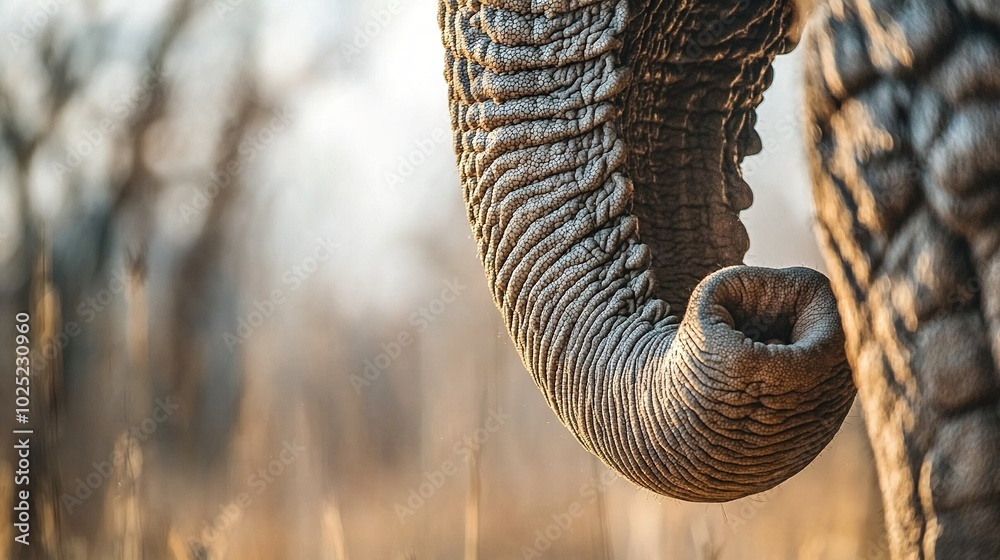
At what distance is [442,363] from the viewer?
2.89 m

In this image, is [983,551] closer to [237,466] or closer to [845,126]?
[845,126]

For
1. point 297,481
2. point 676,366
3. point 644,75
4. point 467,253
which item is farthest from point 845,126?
point 297,481

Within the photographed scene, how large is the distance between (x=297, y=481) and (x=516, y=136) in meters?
1.88
